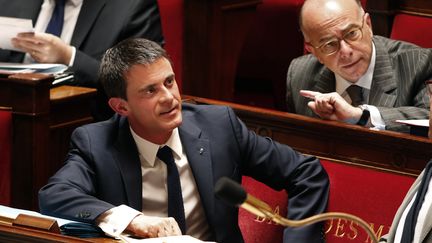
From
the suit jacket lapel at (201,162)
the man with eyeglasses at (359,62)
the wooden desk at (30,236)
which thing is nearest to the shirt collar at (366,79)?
the man with eyeglasses at (359,62)

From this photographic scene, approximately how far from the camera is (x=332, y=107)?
80.0 inches

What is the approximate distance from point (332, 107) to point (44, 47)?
30.9 inches

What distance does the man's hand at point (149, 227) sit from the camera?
1555mm

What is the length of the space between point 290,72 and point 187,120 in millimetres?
534

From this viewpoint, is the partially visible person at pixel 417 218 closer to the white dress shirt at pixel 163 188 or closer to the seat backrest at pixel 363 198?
the seat backrest at pixel 363 198

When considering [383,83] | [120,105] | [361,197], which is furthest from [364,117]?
[120,105]

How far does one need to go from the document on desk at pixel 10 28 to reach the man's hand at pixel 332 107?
2.46 ft

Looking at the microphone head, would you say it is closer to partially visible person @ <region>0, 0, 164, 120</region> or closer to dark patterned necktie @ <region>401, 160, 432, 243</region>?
dark patterned necktie @ <region>401, 160, 432, 243</region>

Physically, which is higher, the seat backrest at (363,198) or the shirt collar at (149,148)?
the shirt collar at (149,148)

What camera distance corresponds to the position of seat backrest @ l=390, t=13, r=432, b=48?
8.29 feet

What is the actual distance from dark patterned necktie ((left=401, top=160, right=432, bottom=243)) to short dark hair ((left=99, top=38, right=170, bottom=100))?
1.84 ft

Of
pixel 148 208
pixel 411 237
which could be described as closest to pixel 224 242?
pixel 148 208

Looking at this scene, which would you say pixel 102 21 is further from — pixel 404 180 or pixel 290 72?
pixel 404 180

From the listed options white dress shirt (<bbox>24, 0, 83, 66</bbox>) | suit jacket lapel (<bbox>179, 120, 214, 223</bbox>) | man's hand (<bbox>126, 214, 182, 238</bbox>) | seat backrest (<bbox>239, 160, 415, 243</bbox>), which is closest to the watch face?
seat backrest (<bbox>239, 160, 415, 243</bbox>)
